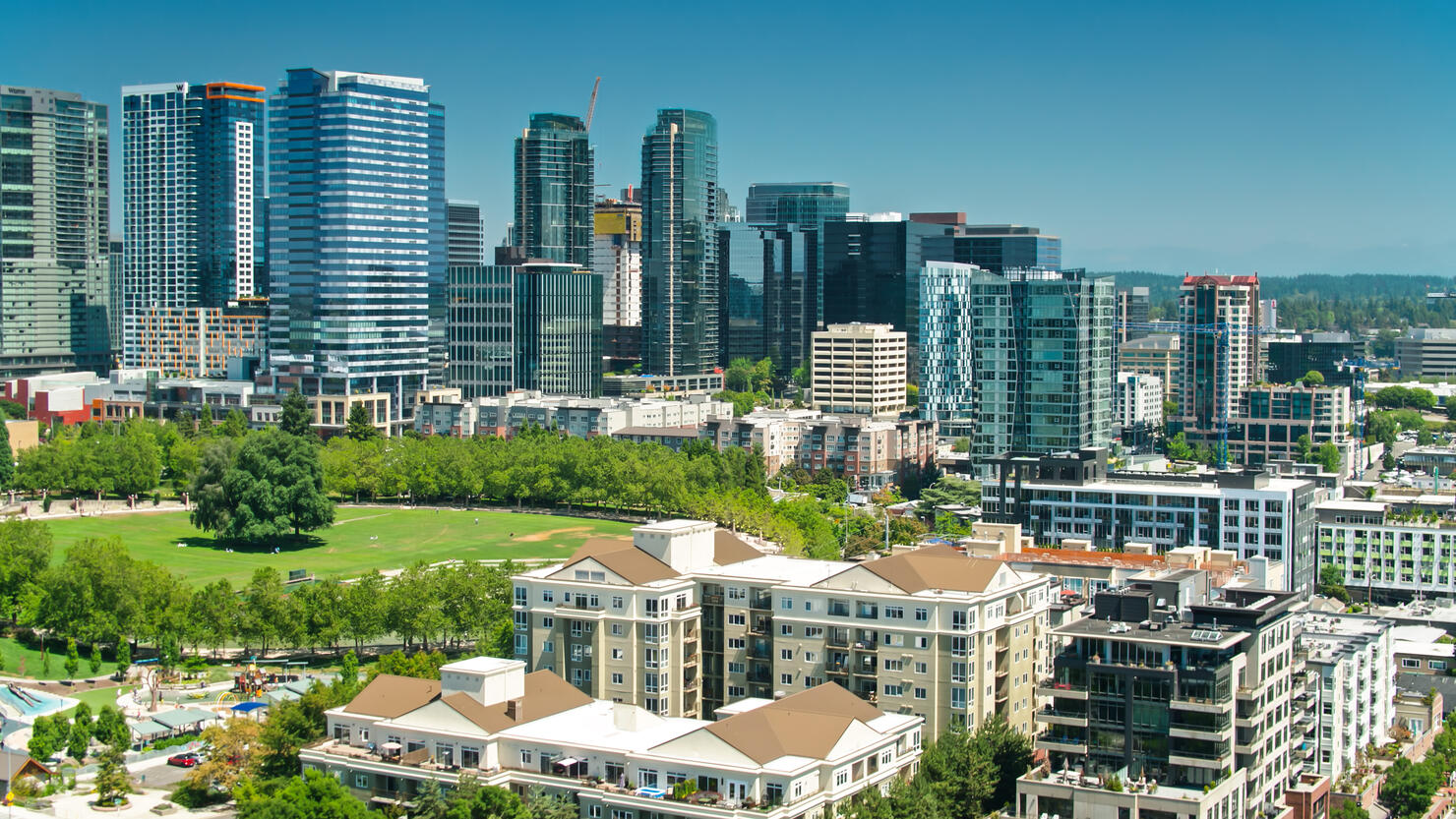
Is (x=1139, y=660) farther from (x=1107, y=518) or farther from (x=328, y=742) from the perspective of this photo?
(x=1107, y=518)

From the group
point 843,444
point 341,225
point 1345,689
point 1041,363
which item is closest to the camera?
point 1345,689

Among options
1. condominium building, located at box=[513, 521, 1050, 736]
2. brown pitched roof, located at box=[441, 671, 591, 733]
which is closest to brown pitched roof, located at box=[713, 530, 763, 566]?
condominium building, located at box=[513, 521, 1050, 736]

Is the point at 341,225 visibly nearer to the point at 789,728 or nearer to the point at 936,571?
the point at 936,571

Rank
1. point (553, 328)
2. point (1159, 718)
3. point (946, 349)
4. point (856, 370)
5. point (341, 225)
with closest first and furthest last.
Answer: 1. point (1159, 718)
2. point (946, 349)
3. point (341, 225)
4. point (856, 370)
5. point (553, 328)

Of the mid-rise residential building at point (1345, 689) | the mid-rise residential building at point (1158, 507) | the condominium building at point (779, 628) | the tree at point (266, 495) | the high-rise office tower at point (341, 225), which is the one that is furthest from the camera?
the high-rise office tower at point (341, 225)

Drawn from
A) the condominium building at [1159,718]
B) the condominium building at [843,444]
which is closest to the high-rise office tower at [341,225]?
the condominium building at [843,444]

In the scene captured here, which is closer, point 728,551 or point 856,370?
point 728,551

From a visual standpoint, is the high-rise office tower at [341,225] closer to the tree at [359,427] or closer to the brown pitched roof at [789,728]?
the tree at [359,427]

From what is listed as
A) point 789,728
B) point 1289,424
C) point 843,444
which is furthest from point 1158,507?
point 1289,424
